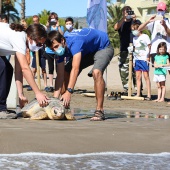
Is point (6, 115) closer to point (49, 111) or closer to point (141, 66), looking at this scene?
point (49, 111)

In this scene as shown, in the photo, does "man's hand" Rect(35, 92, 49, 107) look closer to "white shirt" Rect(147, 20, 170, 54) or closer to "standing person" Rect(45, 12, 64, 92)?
"white shirt" Rect(147, 20, 170, 54)

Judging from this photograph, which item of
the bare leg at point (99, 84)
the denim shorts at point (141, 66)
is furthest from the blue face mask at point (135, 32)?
the bare leg at point (99, 84)

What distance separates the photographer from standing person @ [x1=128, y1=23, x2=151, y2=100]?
43.3 feet

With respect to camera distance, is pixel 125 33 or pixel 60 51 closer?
pixel 60 51

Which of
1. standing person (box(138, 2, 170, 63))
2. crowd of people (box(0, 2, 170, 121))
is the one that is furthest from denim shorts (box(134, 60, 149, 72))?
crowd of people (box(0, 2, 170, 121))

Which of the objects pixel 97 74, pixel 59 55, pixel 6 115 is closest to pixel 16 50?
pixel 59 55

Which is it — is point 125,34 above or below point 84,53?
above

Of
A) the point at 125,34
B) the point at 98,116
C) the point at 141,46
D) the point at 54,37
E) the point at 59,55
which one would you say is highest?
the point at 54,37

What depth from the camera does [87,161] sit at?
534 cm

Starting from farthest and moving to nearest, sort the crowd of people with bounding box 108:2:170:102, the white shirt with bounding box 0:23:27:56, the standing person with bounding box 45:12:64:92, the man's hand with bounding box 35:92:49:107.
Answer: the standing person with bounding box 45:12:64:92 < the crowd of people with bounding box 108:2:170:102 < the man's hand with bounding box 35:92:49:107 < the white shirt with bounding box 0:23:27:56

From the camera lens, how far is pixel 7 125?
23.4 ft

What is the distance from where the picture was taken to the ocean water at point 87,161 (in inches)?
201

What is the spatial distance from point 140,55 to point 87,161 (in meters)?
8.13

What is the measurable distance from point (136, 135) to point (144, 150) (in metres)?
→ 0.73
